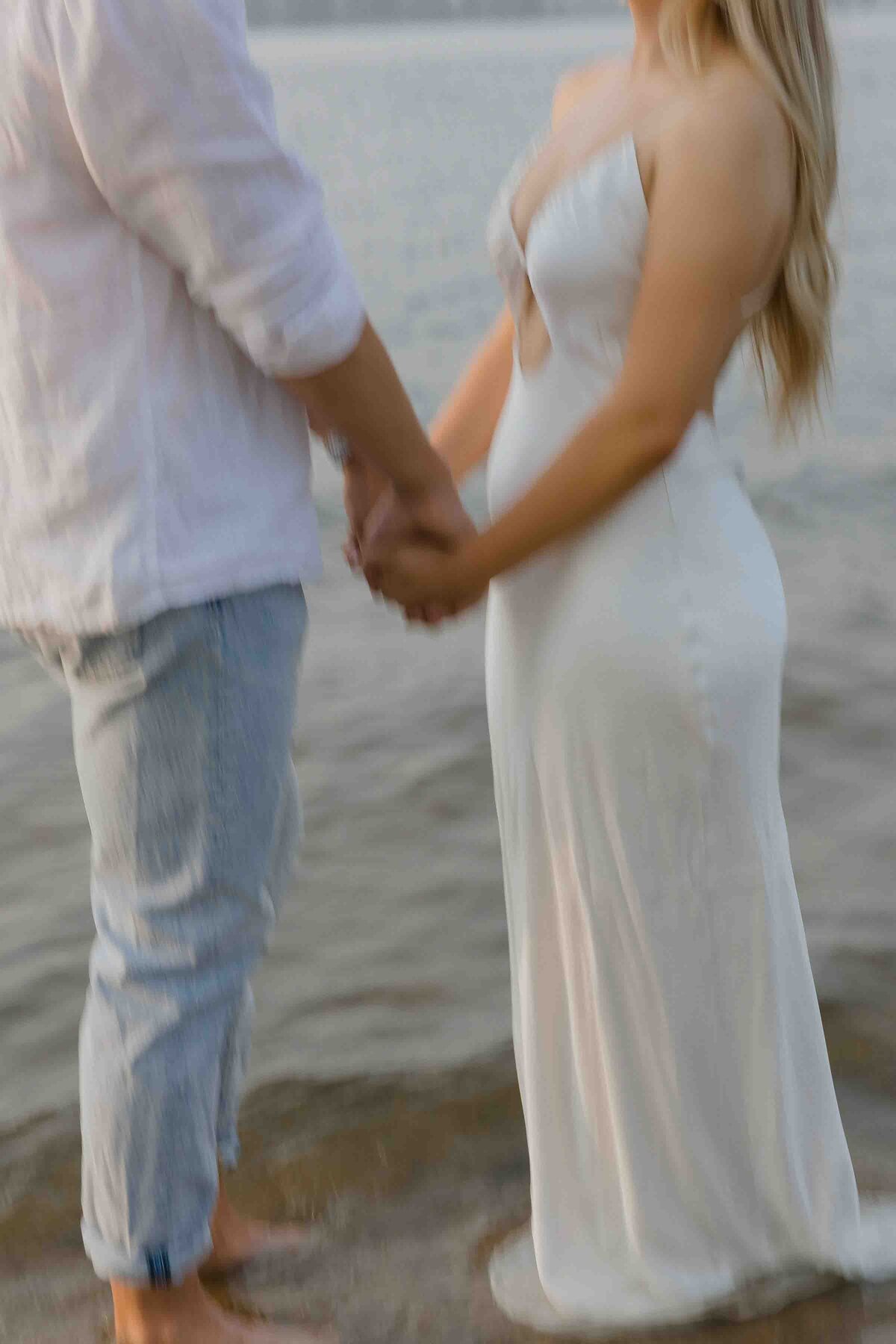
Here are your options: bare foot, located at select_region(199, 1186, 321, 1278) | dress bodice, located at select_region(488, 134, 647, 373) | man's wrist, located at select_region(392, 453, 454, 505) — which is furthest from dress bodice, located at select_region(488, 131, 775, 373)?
bare foot, located at select_region(199, 1186, 321, 1278)

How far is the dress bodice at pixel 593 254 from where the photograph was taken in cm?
139

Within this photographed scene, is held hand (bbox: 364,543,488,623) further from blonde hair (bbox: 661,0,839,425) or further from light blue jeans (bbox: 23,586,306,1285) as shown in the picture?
blonde hair (bbox: 661,0,839,425)

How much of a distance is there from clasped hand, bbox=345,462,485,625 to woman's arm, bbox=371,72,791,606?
0.02m

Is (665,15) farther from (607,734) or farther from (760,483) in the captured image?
(760,483)

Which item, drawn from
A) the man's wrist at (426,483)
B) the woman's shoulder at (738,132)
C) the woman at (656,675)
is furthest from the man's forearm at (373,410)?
the woman's shoulder at (738,132)

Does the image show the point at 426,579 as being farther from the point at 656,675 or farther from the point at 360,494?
the point at 656,675

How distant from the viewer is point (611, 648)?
4.81ft

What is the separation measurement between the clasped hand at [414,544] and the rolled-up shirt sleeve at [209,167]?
22 cm

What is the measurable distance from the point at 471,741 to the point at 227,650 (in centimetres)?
226

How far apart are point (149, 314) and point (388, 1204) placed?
1.24m

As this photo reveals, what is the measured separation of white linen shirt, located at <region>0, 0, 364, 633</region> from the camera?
1.10 meters

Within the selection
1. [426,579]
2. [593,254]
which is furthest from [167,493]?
[593,254]

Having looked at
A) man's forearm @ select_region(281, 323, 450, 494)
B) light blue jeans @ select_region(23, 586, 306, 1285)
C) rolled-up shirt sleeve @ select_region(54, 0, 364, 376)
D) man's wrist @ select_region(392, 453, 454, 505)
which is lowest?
light blue jeans @ select_region(23, 586, 306, 1285)

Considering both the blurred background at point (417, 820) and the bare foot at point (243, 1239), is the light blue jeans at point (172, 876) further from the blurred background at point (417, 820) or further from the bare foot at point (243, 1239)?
the blurred background at point (417, 820)
